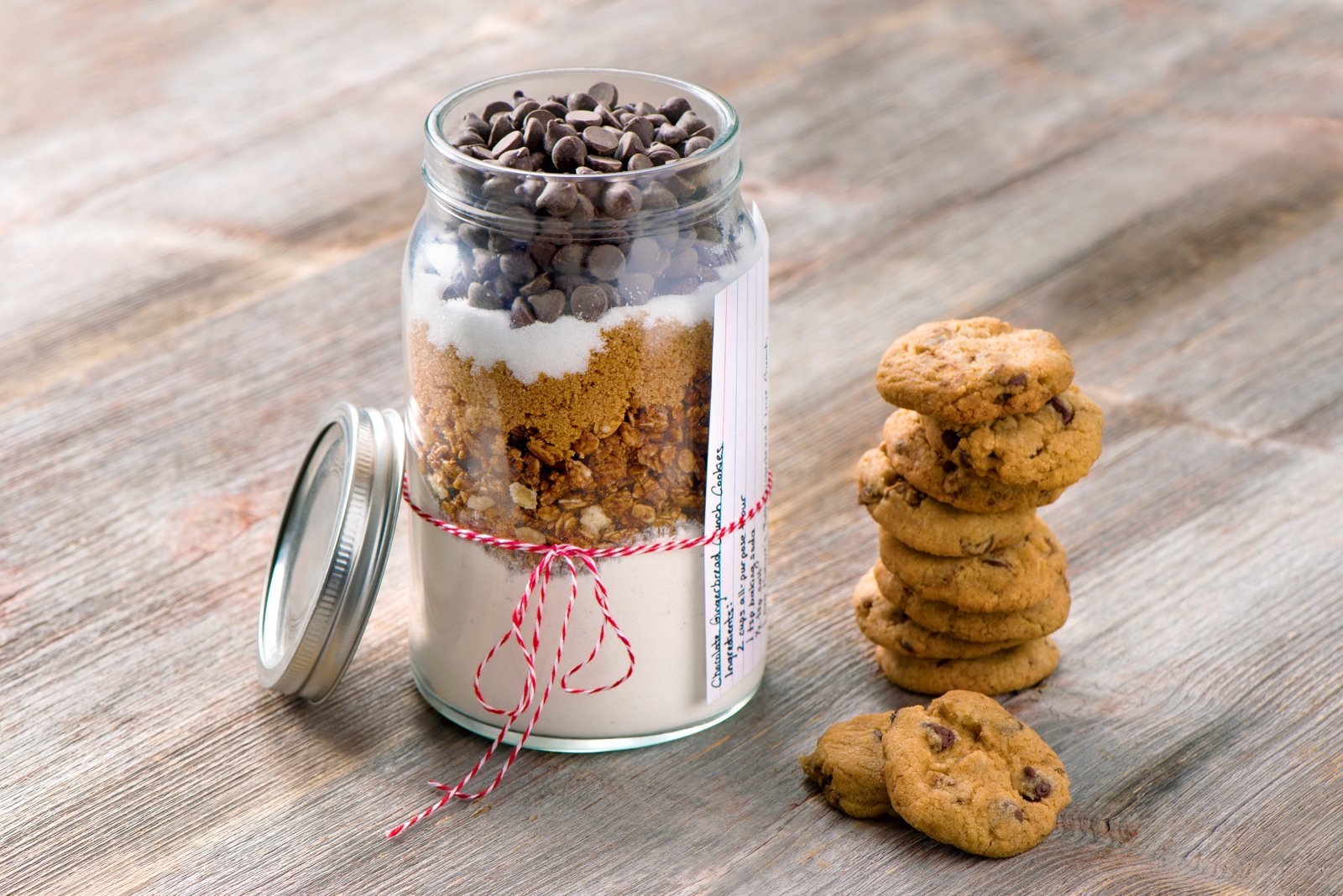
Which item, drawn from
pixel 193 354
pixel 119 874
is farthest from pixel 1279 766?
pixel 193 354

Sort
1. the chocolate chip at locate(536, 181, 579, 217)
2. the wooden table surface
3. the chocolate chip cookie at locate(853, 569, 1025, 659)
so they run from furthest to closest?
the chocolate chip cookie at locate(853, 569, 1025, 659) → the wooden table surface → the chocolate chip at locate(536, 181, 579, 217)

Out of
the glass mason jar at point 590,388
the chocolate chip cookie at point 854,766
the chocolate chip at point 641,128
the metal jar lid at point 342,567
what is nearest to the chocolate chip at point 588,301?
the glass mason jar at point 590,388

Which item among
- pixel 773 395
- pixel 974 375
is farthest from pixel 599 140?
pixel 773 395

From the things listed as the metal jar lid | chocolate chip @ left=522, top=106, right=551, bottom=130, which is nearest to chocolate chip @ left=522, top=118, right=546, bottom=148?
chocolate chip @ left=522, top=106, right=551, bottom=130

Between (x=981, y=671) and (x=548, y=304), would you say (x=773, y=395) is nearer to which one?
(x=981, y=671)

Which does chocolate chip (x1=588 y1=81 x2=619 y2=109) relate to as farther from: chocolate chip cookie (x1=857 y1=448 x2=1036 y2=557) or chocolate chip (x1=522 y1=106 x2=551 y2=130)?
chocolate chip cookie (x1=857 y1=448 x2=1036 y2=557)

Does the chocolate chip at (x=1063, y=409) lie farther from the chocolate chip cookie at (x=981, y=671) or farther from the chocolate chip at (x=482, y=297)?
the chocolate chip at (x=482, y=297)
